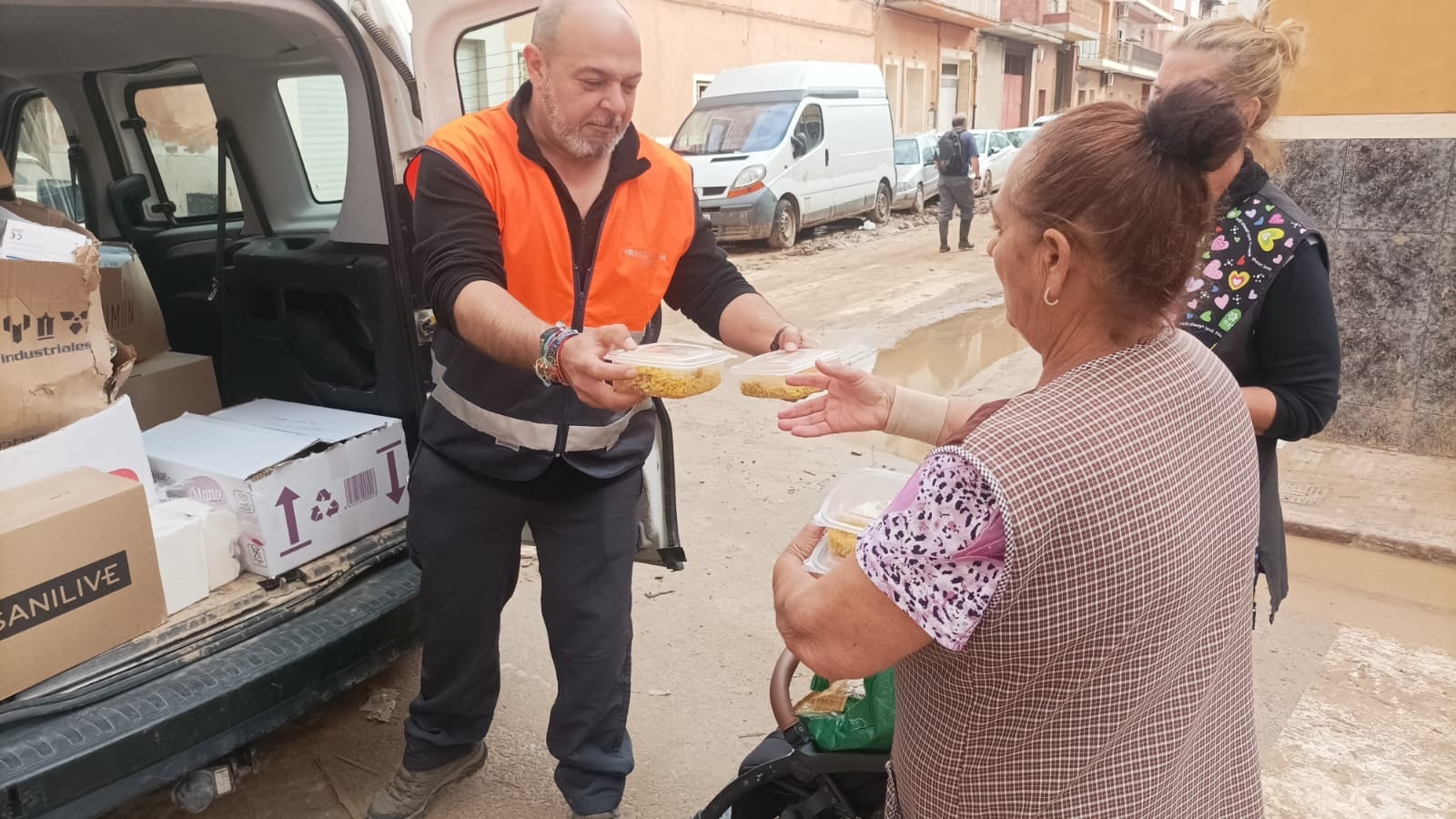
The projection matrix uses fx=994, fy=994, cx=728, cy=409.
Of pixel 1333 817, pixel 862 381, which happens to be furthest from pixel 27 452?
pixel 1333 817

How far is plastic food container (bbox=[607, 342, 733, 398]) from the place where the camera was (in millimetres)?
1887

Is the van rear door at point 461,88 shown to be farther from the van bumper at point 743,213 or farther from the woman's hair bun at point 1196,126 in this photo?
the van bumper at point 743,213

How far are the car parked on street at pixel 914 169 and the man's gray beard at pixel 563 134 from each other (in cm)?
1649

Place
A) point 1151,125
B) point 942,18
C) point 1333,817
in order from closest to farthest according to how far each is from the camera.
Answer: point 1151,125 → point 1333,817 → point 942,18

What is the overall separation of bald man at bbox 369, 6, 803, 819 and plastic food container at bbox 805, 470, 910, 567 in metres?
0.49

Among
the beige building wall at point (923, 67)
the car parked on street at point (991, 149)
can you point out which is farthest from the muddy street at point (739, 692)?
the beige building wall at point (923, 67)

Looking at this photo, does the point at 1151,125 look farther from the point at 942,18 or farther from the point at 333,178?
the point at 942,18

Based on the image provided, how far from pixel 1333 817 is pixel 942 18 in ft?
104

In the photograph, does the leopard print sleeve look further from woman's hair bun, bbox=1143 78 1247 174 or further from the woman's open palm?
the woman's open palm

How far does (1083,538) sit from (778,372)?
3.42 ft

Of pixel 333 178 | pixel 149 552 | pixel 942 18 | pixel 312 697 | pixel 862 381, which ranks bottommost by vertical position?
pixel 312 697

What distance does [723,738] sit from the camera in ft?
10.5

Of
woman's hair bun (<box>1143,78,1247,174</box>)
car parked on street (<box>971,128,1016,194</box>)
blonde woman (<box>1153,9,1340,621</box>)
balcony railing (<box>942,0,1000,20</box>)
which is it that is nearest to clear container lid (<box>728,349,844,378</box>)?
blonde woman (<box>1153,9,1340,621</box>)

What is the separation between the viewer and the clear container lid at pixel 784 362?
213 centimetres
